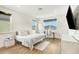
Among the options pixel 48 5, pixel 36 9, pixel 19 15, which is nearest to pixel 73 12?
pixel 48 5

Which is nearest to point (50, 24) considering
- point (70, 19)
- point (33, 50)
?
point (70, 19)

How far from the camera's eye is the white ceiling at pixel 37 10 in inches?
41.3

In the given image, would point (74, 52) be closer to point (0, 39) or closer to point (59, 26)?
point (59, 26)

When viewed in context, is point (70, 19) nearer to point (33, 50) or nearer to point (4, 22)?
point (33, 50)

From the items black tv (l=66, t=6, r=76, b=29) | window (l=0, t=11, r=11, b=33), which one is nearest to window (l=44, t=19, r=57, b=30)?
black tv (l=66, t=6, r=76, b=29)

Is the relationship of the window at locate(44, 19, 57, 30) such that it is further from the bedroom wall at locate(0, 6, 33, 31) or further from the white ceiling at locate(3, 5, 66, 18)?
the bedroom wall at locate(0, 6, 33, 31)

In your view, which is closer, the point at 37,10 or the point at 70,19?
the point at 70,19

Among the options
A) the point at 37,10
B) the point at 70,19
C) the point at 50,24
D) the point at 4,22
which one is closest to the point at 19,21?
the point at 4,22

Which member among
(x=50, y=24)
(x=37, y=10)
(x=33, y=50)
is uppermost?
(x=37, y=10)

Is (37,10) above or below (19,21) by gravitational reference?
above

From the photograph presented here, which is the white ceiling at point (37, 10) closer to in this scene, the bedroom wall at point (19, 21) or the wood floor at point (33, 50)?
the bedroom wall at point (19, 21)

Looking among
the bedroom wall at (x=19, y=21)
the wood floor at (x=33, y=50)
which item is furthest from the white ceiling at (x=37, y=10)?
the wood floor at (x=33, y=50)

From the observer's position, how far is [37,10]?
1.11 meters
